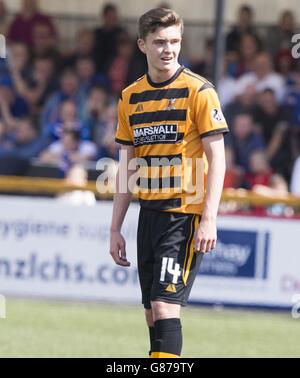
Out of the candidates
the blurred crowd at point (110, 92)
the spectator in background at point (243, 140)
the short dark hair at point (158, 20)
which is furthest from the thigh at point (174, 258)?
the spectator in background at point (243, 140)

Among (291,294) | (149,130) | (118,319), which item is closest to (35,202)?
(118,319)

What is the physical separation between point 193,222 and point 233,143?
780 cm

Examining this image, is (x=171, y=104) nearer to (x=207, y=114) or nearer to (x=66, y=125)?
(x=207, y=114)

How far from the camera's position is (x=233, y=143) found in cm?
1404

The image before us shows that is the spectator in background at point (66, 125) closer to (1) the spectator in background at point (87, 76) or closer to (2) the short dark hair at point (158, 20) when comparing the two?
(1) the spectator in background at point (87, 76)

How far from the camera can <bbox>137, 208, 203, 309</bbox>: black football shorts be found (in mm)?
6191

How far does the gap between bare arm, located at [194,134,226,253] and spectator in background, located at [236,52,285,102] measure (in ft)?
27.2

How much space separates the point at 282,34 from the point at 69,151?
379 cm

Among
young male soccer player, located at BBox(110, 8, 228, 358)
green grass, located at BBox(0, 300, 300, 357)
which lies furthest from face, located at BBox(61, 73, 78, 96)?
young male soccer player, located at BBox(110, 8, 228, 358)

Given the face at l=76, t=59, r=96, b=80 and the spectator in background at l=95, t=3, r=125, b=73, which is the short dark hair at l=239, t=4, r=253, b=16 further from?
the face at l=76, t=59, r=96, b=80

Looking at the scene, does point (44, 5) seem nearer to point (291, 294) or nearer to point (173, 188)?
point (291, 294)

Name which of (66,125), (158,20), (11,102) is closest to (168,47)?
(158,20)

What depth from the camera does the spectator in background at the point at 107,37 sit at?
615 inches

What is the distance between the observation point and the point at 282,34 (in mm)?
15531
